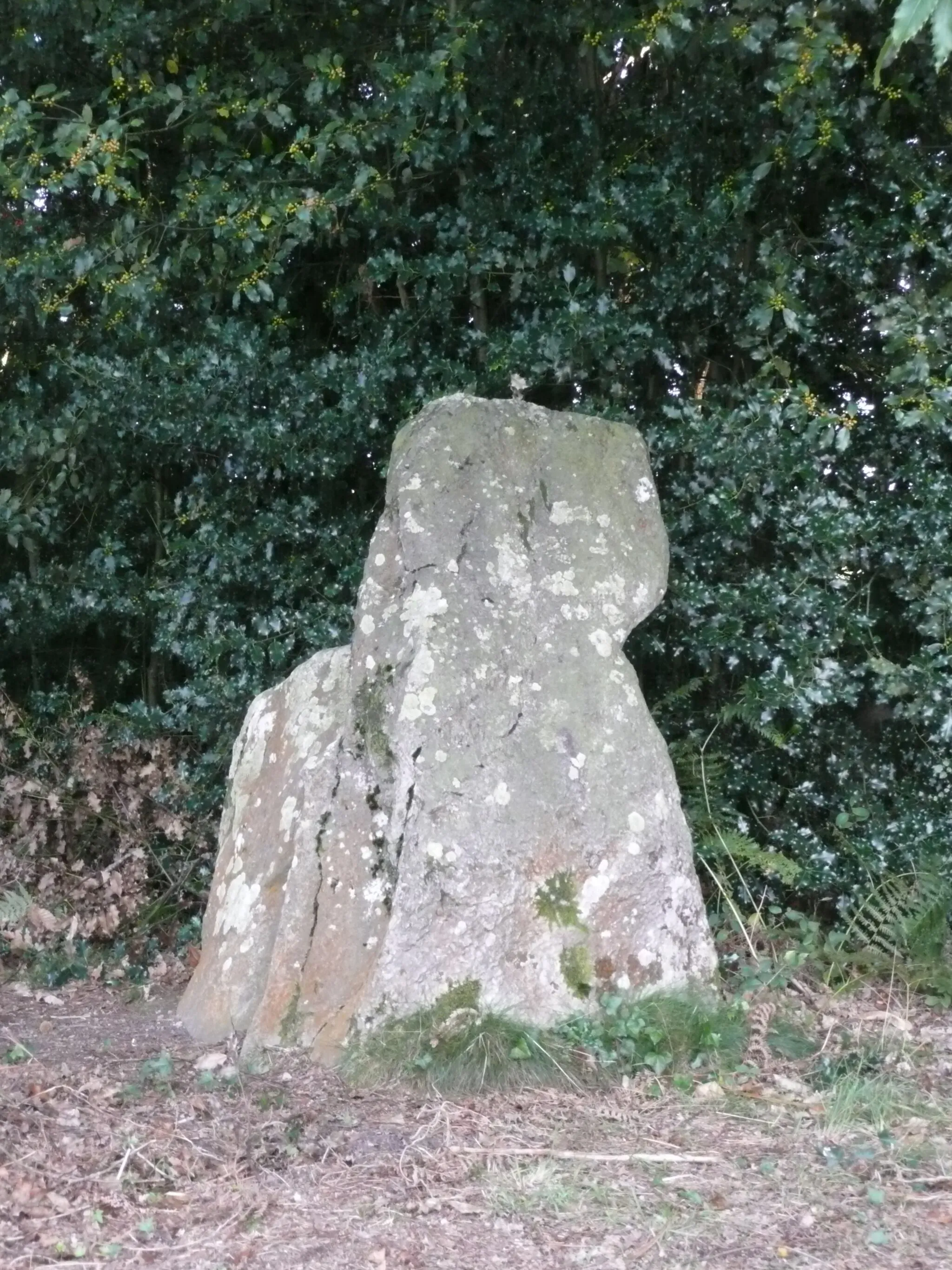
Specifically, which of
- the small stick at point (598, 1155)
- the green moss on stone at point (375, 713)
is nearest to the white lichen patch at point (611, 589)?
the green moss on stone at point (375, 713)

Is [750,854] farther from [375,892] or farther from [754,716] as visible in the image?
[375,892]

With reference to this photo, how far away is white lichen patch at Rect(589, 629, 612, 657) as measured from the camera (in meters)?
4.41

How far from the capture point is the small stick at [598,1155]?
333cm

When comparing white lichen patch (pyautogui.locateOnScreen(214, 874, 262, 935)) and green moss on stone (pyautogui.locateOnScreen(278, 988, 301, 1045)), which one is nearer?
green moss on stone (pyautogui.locateOnScreen(278, 988, 301, 1045))

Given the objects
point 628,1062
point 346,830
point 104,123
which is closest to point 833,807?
point 628,1062

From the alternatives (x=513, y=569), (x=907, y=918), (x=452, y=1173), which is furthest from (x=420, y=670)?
(x=907, y=918)

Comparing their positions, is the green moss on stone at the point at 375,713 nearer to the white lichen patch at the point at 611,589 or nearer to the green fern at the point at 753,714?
the white lichen patch at the point at 611,589

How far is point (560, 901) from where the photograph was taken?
4.05m

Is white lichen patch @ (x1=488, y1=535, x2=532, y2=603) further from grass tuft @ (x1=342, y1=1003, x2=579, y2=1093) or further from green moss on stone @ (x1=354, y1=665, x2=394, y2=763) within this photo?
grass tuft @ (x1=342, y1=1003, x2=579, y2=1093)

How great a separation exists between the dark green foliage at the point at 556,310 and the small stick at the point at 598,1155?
6.56ft

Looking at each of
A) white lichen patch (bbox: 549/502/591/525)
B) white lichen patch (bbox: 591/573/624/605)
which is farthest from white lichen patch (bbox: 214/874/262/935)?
white lichen patch (bbox: 549/502/591/525)

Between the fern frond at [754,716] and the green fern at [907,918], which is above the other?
the fern frond at [754,716]

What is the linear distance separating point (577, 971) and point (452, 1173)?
3.08 ft

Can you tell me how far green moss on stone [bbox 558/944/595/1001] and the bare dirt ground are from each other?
13.8 inches
